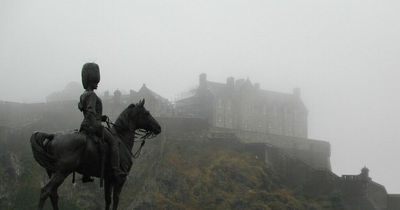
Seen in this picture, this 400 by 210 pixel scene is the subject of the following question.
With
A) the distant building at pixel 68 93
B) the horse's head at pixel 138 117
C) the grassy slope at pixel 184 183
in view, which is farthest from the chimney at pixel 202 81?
the horse's head at pixel 138 117

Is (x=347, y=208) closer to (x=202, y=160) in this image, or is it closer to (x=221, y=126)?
(x=202, y=160)

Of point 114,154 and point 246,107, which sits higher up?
point 246,107

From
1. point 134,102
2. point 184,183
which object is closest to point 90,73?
point 184,183

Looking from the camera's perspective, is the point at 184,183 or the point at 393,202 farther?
the point at 393,202

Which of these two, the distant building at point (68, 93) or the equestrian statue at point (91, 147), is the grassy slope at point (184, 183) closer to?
the distant building at point (68, 93)

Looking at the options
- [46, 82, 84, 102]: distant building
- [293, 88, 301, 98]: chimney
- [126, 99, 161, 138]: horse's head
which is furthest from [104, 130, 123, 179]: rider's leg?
[46, 82, 84, 102]: distant building

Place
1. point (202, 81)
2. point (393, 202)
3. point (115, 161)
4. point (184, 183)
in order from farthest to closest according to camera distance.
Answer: point (202, 81)
point (393, 202)
point (184, 183)
point (115, 161)

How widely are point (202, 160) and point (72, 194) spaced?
52.0 ft

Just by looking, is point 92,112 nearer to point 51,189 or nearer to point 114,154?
point 114,154

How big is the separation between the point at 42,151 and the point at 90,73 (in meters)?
2.16

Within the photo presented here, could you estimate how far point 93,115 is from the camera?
45.7 feet

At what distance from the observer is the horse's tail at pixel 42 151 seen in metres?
13.6

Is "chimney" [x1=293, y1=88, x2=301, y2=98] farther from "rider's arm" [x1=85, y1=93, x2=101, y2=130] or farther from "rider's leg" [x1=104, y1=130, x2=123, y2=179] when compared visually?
"rider's arm" [x1=85, y1=93, x2=101, y2=130]

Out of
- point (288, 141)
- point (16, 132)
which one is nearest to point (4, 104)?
point (16, 132)
